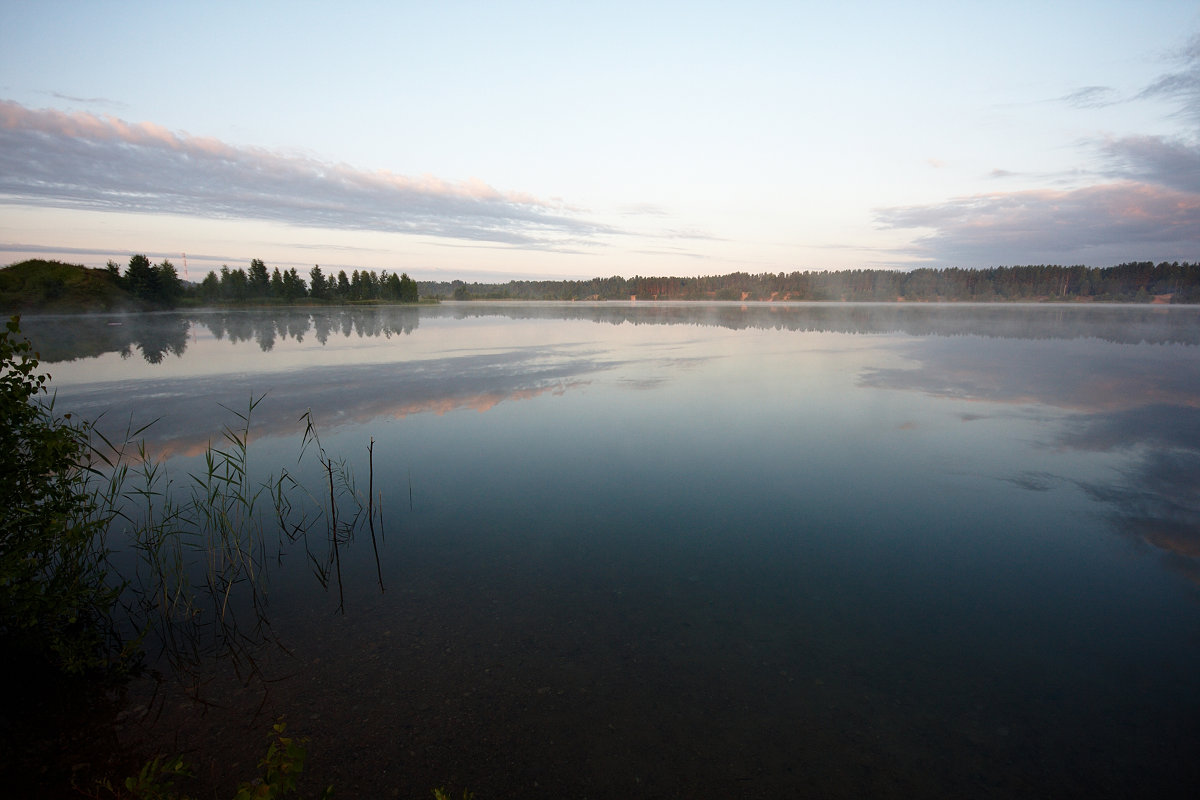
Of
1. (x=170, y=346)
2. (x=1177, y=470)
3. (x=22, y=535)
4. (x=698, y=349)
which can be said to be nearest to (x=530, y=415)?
(x=22, y=535)

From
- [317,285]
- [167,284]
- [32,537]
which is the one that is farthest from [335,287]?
[32,537]

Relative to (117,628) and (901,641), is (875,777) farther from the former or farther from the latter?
(117,628)

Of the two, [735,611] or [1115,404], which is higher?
[1115,404]

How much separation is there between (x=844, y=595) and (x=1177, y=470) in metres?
9.23

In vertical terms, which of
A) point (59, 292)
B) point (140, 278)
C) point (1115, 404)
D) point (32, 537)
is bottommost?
point (1115, 404)

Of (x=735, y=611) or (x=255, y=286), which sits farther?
(x=255, y=286)

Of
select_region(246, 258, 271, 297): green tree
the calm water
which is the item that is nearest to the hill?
select_region(246, 258, 271, 297): green tree

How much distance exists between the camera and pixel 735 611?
5691mm

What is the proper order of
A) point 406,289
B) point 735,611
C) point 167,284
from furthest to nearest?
point 406,289 → point 167,284 → point 735,611

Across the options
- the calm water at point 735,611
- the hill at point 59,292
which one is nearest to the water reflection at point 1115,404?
the calm water at point 735,611

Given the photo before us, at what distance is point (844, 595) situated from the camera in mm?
5969

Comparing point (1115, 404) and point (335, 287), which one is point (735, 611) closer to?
point (1115, 404)

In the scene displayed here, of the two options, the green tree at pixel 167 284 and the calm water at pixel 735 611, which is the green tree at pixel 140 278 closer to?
the green tree at pixel 167 284

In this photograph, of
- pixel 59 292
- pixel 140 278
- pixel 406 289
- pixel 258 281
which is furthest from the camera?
pixel 406 289
